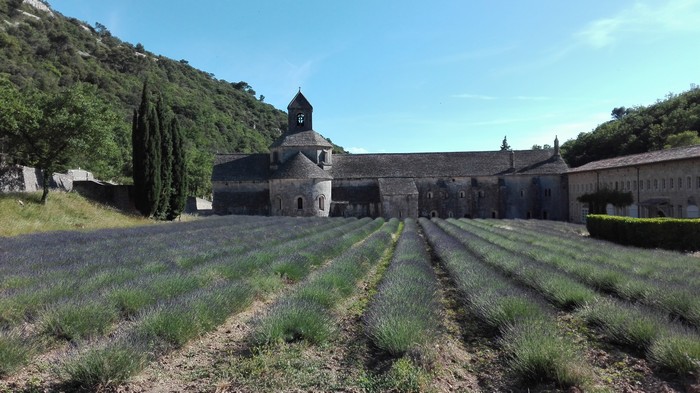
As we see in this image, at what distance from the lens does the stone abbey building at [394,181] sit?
41.4m

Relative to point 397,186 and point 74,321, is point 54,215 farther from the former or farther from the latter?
point 397,186

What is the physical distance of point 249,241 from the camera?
15500 mm

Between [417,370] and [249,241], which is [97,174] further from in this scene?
[417,370]

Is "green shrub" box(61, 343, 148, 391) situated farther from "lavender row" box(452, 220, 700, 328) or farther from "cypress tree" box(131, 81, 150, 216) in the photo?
"cypress tree" box(131, 81, 150, 216)

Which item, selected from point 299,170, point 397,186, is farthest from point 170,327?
point 397,186

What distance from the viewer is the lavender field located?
4.30 meters

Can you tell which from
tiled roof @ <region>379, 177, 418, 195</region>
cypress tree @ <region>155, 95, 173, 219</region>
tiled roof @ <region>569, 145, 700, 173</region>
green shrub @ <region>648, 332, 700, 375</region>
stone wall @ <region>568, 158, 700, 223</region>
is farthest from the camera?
tiled roof @ <region>379, 177, 418, 195</region>

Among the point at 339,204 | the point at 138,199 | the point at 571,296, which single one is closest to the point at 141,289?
the point at 571,296

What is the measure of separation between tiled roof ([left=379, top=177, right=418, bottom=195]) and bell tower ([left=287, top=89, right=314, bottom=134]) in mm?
9475

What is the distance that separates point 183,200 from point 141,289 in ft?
81.4

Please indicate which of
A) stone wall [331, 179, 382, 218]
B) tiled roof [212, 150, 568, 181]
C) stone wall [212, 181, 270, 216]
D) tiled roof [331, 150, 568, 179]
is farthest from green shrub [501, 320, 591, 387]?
tiled roof [331, 150, 568, 179]

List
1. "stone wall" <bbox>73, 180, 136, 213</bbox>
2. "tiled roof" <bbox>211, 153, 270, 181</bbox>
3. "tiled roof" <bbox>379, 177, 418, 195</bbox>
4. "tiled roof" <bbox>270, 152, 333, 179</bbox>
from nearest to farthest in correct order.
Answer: "stone wall" <bbox>73, 180, 136, 213</bbox>
"tiled roof" <bbox>270, 152, 333, 179</bbox>
"tiled roof" <bbox>379, 177, 418, 195</bbox>
"tiled roof" <bbox>211, 153, 270, 181</bbox>

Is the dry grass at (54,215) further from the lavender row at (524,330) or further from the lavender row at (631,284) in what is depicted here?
the lavender row at (631,284)

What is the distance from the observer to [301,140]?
43219 mm
